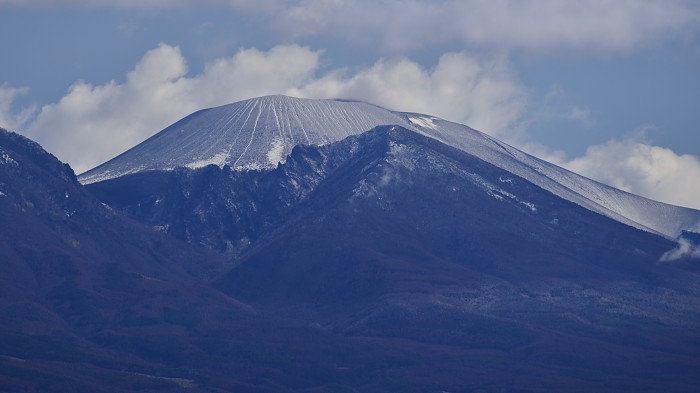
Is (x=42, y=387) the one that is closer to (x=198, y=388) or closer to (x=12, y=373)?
(x=12, y=373)

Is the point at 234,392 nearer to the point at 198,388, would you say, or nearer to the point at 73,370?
the point at 198,388

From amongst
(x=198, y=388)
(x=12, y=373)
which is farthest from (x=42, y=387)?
(x=198, y=388)

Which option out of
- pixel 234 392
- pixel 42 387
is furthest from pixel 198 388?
pixel 42 387

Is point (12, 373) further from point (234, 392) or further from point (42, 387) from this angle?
point (234, 392)

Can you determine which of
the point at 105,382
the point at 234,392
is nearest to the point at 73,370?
the point at 105,382

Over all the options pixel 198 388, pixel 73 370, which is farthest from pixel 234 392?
pixel 73 370

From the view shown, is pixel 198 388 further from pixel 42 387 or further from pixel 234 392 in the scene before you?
pixel 42 387
